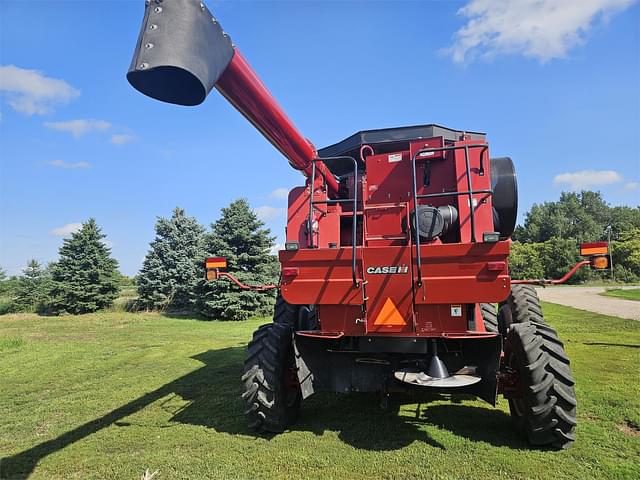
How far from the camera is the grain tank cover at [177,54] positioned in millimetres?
2334

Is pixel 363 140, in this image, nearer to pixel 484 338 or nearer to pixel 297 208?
pixel 297 208

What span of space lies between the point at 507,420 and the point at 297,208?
341cm

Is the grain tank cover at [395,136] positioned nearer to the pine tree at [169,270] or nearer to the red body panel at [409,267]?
the red body panel at [409,267]

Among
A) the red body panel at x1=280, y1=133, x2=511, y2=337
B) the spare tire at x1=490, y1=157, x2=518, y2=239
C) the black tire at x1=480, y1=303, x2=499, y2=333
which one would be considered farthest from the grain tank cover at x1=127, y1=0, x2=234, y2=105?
the black tire at x1=480, y1=303, x2=499, y2=333

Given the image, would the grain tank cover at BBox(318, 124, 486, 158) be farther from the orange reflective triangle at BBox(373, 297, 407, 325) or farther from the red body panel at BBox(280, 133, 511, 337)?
the orange reflective triangle at BBox(373, 297, 407, 325)

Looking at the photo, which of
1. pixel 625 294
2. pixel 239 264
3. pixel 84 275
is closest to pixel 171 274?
pixel 84 275

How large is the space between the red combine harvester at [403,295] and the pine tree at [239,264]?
1355cm

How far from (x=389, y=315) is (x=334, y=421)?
5.21 ft

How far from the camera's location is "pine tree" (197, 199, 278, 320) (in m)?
18.0

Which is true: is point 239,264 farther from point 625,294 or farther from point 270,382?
point 625,294

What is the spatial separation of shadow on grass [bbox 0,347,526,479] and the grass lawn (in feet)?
0.06

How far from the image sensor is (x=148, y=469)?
3.51 meters

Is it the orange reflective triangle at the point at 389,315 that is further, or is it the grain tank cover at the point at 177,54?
the orange reflective triangle at the point at 389,315

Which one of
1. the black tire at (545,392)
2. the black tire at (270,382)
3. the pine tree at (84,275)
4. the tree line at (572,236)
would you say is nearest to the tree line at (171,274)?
the pine tree at (84,275)
